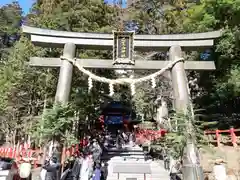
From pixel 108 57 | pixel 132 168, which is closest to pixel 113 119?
pixel 108 57

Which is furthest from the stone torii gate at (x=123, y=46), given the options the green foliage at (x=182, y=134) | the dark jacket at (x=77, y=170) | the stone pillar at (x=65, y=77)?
the dark jacket at (x=77, y=170)

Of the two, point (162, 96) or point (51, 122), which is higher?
point (162, 96)

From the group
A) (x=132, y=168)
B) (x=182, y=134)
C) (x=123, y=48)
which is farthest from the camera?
(x=123, y=48)

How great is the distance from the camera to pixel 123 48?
9.68 m

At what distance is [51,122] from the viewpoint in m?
7.79

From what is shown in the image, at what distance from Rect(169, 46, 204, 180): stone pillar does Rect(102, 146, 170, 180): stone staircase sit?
1.13 metres

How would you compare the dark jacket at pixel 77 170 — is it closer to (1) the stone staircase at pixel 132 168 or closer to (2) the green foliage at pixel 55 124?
(2) the green foliage at pixel 55 124

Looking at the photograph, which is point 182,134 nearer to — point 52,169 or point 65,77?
point 52,169

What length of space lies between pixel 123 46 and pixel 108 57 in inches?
319

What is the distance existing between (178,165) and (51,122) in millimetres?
4297

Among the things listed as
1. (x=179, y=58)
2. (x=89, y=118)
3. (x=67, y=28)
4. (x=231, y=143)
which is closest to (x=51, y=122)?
(x=179, y=58)

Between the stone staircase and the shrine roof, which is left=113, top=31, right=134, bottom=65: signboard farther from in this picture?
the stone staircase

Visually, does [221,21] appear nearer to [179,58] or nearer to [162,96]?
[162,96]

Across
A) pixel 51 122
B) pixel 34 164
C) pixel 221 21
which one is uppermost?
pixel 221 21
